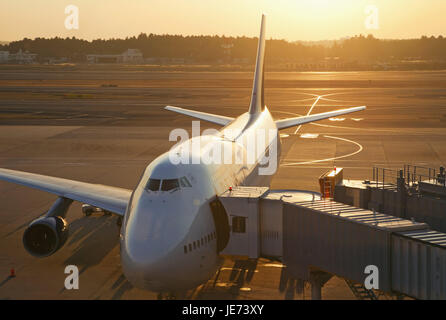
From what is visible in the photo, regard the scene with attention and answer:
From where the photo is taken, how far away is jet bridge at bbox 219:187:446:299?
2022 centimetres

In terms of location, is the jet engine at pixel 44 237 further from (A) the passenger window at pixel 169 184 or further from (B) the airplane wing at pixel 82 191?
(A) the passenger window at pixel 169 184

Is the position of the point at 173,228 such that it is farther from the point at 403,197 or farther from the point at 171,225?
the point at 403,197

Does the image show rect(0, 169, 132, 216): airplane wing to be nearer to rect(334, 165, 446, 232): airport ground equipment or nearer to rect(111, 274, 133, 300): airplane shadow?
rect(111, 274, 133, 300): airplane shadow

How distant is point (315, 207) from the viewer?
934 inches

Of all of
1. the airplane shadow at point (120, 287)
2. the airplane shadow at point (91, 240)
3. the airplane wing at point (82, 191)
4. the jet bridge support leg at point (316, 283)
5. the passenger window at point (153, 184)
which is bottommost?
the airplane shadow at point (120, 287)

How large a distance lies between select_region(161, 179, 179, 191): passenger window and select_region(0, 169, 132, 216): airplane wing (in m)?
5.90

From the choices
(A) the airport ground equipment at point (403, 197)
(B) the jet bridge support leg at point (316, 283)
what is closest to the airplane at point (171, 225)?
(B) the jet bridge support leg at point (316, 283)

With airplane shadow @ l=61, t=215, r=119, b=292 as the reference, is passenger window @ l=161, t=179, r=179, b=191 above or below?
above

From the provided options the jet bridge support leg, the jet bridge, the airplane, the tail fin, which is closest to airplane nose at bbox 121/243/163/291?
the airplane

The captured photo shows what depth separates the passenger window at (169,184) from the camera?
23.7 meters

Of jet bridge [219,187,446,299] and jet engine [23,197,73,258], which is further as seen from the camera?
jet engine [23,197,73,258]

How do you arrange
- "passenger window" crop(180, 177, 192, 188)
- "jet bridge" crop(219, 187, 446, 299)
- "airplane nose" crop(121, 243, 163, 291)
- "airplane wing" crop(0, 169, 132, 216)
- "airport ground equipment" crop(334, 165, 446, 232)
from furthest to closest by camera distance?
"airplane wing" crop(0, 169, 132, 216), "airport ground equipment" crop(334, 165, 446, 232), "passenger window" crop(180, 177, 192, 188), "airplane nose" crop(121, 243, 163, 291), "jet bridge" crop(219, 187, 446, 299)

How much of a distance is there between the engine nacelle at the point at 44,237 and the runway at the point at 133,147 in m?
0.81

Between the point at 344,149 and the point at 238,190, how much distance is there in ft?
119
